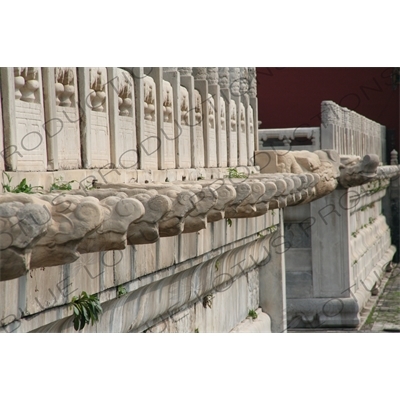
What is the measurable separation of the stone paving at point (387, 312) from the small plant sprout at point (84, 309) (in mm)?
10778

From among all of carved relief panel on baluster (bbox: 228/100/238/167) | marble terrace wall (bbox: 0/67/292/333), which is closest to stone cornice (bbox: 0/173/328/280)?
marble terrace wall (bbox: 0/67/292/333)

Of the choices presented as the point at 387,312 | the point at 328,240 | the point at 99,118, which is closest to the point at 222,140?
the point at 99,118

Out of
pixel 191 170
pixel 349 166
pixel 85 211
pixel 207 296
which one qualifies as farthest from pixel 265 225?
pixel 85 211

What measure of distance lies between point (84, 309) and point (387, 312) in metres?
13.7

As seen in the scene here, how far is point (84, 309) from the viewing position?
6.40 m

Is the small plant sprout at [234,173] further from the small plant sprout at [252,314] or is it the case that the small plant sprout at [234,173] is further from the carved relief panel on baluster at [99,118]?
the carved relief panel on baluster at [99,118]

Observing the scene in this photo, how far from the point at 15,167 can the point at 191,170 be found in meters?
3.73

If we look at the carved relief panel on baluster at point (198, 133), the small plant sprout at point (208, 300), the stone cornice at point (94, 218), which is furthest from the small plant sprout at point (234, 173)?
the stone cornice at point (94, 218)

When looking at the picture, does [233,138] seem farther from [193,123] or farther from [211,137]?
[193,123]

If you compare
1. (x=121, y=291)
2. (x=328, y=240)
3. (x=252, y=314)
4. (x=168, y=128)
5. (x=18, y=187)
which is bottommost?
(x=252, y=314)

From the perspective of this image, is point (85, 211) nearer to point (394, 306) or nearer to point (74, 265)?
point (74, 265)

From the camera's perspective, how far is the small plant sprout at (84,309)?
6.34 metres

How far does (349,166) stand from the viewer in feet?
54.4

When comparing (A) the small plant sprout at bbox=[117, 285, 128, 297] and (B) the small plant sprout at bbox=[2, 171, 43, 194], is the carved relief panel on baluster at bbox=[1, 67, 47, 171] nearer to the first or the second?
(B) the small plant sprout at bbox=[2, 171, 43, 194]
